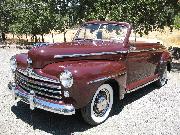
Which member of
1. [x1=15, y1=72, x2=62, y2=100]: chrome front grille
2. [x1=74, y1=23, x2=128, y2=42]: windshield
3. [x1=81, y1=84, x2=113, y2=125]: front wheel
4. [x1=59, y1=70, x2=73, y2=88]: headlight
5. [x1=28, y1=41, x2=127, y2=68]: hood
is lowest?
[x1=81, y1=84, x2=113, y2=125]: front wheel

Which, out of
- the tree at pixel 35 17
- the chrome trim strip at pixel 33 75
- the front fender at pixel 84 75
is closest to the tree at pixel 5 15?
the tree at pixel 35 17

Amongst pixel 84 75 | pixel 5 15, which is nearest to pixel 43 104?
pixel 84 75

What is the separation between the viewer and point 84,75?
210 inches

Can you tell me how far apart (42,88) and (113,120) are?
1771mm

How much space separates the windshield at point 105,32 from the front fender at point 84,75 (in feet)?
4.24

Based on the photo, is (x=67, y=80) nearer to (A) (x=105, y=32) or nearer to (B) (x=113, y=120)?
(B) (x=113, y=120)

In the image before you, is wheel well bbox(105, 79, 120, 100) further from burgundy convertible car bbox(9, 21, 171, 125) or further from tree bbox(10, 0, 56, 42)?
Answer: tree bbox(10, 0, 56, 42)

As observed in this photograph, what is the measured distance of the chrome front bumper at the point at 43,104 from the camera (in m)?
5.20

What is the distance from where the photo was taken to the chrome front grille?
5.35 metres

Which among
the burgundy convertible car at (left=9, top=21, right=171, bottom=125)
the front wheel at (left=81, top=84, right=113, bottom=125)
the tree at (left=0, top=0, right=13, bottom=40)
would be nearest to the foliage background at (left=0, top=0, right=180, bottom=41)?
the burgundy convertible car at (left=9, top=21, right=171, bottom=125)

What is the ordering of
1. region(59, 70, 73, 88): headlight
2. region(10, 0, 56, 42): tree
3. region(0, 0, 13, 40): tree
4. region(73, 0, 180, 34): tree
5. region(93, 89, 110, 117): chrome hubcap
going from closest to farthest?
1. region(59, 70, 73, 88): headlight
2. region(93, 89, 110, 117): chrome hubcap
3. region(73, 0, 180, 34): tree
4. region(10, 0, 56, 42): tree
5. region(0, 0, 13, 40): tree

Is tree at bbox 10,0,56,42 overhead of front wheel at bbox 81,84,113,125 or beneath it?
overhead

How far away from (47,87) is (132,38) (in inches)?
117

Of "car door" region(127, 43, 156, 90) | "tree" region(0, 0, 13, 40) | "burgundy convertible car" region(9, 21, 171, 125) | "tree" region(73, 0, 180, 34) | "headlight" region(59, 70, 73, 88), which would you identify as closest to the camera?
"headlight" region(59, 70, 73, 88)
